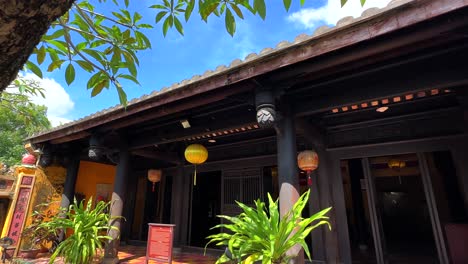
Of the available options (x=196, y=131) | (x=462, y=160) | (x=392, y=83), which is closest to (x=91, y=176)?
(x=196, y=131)

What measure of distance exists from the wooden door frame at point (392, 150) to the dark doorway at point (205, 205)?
426cm

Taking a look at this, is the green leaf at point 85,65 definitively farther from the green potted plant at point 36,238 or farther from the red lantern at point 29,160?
the red lantern at point 29,160

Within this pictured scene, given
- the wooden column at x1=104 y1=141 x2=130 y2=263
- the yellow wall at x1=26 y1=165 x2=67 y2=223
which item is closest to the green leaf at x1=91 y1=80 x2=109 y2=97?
the wooden column at x1=104 y1=141 x2=130 y2=263

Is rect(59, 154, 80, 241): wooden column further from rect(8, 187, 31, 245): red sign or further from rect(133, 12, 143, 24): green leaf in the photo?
rect(133, 12, 143, 24): green leaf

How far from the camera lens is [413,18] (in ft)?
6.82

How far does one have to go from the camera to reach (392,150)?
14.4 feet

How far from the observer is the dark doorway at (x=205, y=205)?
803 centimetres

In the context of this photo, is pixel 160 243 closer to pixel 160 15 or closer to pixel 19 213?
pixel 19 213

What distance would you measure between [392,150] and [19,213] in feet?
26.5

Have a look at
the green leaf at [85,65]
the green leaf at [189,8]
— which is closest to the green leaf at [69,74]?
the green leaf at [85,65]

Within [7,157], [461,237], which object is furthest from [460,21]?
[7,157]

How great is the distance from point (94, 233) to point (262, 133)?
3.75 meters

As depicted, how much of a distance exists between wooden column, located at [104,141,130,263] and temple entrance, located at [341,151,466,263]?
4.81 meters

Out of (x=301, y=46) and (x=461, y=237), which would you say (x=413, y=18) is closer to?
(x=301, y=46)
